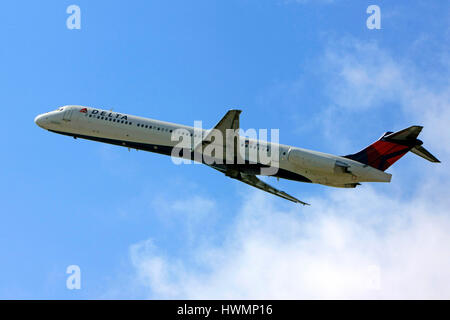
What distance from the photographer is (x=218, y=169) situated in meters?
35.2

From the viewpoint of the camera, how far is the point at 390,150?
105ft

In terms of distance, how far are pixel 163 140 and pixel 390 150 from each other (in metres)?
14.5

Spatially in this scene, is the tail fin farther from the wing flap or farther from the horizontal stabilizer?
the wing flap

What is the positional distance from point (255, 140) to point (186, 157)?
4658 mm

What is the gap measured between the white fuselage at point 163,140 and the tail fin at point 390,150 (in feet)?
2.43

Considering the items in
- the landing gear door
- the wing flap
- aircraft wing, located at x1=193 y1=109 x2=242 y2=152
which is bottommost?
the wing flap

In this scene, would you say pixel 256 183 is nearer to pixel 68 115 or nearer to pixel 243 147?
pixel 243 147

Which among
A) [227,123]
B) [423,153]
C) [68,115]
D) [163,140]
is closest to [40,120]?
[68,115]

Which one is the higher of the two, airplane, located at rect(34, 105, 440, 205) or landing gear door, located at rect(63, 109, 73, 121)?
landing gear door, located at rect(63, 109, 73, 121)

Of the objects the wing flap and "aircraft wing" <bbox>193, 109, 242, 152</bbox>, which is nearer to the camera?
"aircraft wing" <bbox>193, 109, 242, 152</bbox>

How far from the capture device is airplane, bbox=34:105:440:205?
31.7 m

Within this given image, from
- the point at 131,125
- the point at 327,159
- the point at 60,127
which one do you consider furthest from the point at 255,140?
the point at 60,127

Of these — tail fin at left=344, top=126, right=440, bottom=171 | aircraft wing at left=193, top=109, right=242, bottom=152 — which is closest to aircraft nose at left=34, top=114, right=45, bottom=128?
aircraft wing at left=193, top=109, right=242, bottom=152
